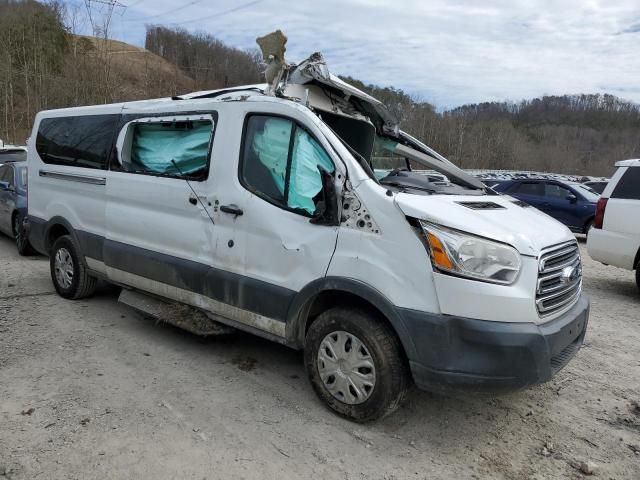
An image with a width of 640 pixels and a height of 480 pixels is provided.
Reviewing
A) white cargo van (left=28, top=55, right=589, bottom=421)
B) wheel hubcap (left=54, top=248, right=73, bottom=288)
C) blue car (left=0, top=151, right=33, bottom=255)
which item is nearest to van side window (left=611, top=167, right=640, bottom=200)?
white cargo van (left=28, top=55, right=589, bottom=421)

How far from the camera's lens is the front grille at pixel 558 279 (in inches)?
122

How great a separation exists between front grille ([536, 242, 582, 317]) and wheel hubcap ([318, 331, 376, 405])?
1.11m

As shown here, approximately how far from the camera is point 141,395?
12.2 feet

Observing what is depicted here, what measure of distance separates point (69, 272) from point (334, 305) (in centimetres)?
369

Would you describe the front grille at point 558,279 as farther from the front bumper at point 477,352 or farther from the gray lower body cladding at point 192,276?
the gray lower body cladding at point 192,276

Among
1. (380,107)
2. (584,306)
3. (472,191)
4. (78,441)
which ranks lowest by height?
(78,441)

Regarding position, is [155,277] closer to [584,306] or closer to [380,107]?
[380,107]

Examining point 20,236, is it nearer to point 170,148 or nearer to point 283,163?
point 170,148

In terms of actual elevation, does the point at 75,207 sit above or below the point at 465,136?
below

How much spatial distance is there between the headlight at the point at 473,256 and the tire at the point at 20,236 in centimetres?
730

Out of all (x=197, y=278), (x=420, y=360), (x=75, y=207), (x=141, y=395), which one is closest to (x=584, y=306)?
(x=420, y=360)

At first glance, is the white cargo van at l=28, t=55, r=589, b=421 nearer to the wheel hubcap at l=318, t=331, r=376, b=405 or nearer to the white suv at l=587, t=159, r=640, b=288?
the wheel hubcap at l=318, t=331, r=376, b=405

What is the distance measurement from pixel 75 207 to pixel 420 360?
424 centimetres

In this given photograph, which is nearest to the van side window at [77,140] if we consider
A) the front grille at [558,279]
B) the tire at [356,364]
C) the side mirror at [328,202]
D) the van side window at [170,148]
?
the van side window at [170,148]
